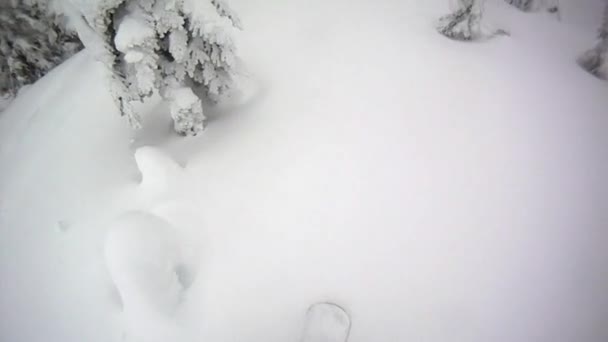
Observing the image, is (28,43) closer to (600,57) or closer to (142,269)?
(142,269)

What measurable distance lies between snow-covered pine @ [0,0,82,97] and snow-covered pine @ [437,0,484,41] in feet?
38.3

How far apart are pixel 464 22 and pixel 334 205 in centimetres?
607

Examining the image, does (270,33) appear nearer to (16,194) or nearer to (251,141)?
(251,141)

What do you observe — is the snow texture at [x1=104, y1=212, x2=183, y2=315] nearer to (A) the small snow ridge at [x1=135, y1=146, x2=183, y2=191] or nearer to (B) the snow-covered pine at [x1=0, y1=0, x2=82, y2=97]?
(A) the small snow ridge at [x1=135, y1=146, x2=183, y2=191]

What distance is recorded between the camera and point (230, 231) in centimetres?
551

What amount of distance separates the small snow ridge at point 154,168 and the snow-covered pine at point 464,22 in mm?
7487

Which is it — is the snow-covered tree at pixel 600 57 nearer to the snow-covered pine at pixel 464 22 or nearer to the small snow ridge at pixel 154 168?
the snow-covered pine at pixel 464 22

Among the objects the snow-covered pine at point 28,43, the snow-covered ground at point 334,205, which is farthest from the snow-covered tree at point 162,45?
the snow-covered pine at point 28,43

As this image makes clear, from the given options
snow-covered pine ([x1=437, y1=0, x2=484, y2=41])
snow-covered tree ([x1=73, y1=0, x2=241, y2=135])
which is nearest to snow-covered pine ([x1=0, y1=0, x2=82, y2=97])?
snow-covered tree ([x1=73, y1=0, x2=241, y2=135])

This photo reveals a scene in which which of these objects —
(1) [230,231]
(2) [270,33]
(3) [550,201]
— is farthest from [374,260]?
(2) [270,33]

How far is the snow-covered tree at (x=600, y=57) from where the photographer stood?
8.02 meters

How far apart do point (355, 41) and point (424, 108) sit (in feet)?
9.20

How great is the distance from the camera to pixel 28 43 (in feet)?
39.2

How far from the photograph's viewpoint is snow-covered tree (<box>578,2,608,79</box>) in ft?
26.3
